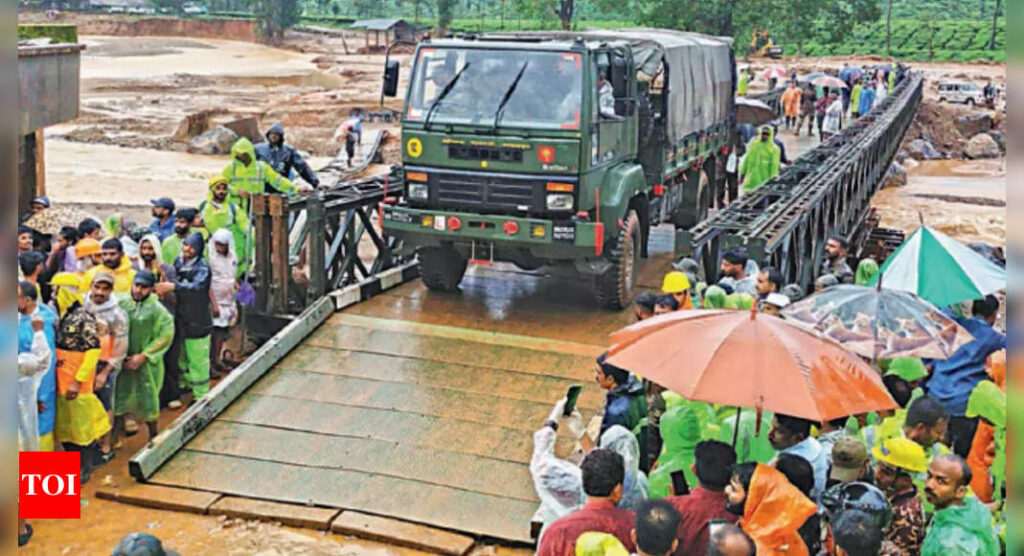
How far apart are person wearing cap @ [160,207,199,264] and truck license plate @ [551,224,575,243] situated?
293cm

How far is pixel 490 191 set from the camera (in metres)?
9.34

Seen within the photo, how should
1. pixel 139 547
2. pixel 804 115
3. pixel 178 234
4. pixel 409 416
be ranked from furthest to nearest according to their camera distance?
pixel 804 115 → pixel 178 234 → pixel 409 416 → pixel 139 547

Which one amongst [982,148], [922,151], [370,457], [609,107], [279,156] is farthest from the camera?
[982,148]

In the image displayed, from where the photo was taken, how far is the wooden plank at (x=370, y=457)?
677 centimetres

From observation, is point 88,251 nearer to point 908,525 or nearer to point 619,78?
point 619,78

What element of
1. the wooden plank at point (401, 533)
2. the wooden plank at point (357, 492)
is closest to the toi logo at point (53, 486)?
the wooden plank at point (357, 492)

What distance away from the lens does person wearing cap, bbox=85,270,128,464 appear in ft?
23.0

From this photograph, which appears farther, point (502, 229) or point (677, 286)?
point (502, 229)

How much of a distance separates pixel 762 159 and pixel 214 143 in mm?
19838

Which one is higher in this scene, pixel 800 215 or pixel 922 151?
pixel 800 215

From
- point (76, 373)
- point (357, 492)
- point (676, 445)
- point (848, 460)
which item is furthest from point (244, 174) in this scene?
point (848, 460)

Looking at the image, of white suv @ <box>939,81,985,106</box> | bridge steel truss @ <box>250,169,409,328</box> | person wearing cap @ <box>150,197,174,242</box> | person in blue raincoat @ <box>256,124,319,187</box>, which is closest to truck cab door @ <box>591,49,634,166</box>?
bridge steel truss @ <box>250,169,409,328</box>

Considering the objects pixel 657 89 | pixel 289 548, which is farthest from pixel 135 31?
pixel 289 548

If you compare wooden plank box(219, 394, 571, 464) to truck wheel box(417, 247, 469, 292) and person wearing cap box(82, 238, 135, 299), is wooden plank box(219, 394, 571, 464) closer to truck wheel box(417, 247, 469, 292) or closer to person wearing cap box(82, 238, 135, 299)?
person wearing cap box(82, 238, 135, 299)
